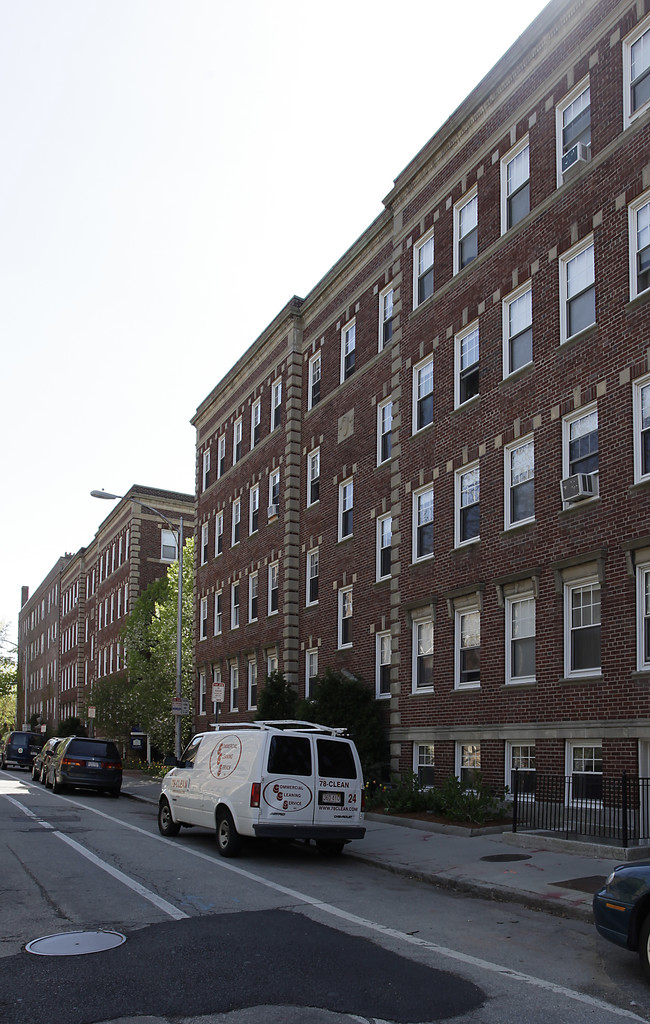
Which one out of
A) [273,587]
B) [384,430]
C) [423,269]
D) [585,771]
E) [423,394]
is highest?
[423,269]

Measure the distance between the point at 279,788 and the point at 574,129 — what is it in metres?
13.6

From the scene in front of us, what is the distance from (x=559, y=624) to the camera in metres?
17.3

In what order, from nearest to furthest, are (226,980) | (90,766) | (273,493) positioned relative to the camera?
(226,980), (90,766), (273,493)

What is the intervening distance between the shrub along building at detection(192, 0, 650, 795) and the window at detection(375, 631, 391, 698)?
3.1 inches

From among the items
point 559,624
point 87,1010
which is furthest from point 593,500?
point 87,1010

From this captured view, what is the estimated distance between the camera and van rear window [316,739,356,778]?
14219 millimetres

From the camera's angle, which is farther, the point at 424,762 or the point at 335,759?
the point at 424,762

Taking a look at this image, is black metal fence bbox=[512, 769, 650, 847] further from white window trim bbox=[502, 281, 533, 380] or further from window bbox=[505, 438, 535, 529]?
white window trim bbox=[502, 281, 533, 380]

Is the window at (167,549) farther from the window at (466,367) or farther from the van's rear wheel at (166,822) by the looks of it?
the van's rear wheel at (166,822)

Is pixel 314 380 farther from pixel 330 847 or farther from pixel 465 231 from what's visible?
pixel 330 847

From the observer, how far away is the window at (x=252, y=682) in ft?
106

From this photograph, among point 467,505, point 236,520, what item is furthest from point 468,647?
point 236,520

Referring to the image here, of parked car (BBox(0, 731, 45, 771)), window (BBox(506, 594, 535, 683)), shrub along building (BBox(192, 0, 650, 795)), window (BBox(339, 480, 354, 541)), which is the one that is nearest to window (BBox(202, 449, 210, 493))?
shrub along building (BBox(192, 0, 650, 795))

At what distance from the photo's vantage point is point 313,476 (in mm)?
29625
